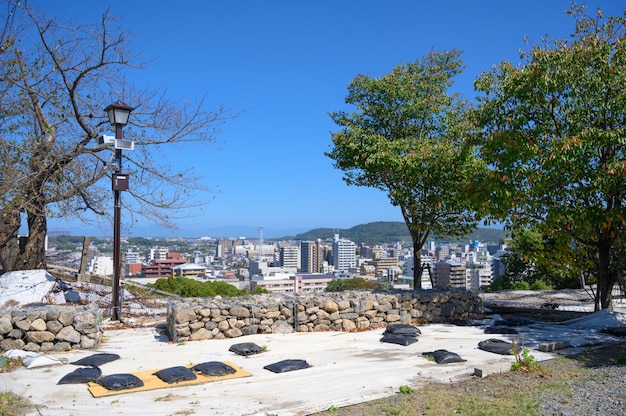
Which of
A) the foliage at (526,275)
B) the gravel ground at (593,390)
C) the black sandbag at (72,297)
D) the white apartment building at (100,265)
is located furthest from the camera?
the foliage at (526,275)

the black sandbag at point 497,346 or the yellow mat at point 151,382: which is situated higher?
the black sandbag at point 497,346

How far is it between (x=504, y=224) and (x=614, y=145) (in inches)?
101

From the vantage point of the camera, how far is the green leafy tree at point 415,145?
11.1 metres

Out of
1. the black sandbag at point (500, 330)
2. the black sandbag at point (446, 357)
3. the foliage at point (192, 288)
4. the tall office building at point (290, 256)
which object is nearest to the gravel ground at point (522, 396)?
the black sandbag at point (446, 357)

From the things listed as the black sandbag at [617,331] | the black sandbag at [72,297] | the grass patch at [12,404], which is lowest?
the grass patch at [12,404]

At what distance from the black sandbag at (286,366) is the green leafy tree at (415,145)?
5589 mm

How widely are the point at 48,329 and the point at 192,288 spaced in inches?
248

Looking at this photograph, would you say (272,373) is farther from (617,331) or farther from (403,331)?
(617,331)

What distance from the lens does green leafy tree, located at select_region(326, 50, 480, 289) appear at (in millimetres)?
11070

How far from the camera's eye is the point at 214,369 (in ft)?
20.1

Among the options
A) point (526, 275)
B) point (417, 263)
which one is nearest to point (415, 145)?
point (417, 263)

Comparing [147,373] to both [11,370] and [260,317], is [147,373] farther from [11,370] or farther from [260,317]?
[260,317]

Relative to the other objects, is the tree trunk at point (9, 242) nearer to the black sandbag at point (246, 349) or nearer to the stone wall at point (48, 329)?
the stone wall at point (48, 329)

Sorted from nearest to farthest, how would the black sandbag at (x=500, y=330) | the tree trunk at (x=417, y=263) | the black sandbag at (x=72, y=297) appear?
1. the black sandbag at (x=500, y=330)
2. the black sandbag at (x=72, y=297)
3. the tree trunk at (x=417, y=263)
